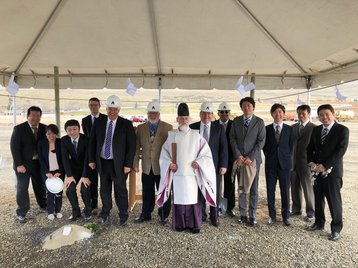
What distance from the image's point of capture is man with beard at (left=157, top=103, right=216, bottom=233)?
11.5ft

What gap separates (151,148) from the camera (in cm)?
381

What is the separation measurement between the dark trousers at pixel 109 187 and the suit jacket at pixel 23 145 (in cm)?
114

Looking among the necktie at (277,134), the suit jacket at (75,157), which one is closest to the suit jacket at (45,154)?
the suit jacket at (75,157)

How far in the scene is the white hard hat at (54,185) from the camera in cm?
379

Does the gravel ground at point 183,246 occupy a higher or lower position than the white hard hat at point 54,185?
lower

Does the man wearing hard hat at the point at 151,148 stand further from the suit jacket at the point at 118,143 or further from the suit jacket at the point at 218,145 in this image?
the suit jacket at the point at 218,145

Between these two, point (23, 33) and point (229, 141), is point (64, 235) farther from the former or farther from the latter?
point (23, 33)

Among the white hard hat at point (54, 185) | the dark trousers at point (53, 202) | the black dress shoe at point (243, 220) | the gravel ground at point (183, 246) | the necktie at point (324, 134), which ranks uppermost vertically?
the necktie at point (324, 134)

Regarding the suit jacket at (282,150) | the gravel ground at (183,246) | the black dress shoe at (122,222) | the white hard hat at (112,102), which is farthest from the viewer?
the black dress shoe at (122,222)

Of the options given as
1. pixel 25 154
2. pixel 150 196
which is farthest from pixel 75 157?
pixel 150 196

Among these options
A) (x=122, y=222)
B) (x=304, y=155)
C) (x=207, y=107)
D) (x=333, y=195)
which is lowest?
(x=122, y=222)

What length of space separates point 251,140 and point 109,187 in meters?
2.07

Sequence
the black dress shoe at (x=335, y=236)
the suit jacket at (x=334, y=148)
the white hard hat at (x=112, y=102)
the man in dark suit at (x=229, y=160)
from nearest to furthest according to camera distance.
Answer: the suit jacket at (x=334, y=148) < the black dress shoe at (x=335, y=236) < the white hard hat at (x=112, y=102) < the man in dark suit at (x=229, y=160)

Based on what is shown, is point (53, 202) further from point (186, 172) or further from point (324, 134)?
point (324, 134)
